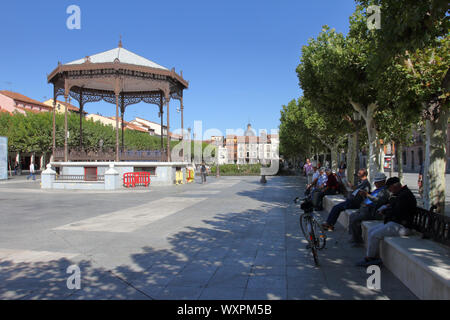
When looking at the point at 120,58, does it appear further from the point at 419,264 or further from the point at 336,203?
the point at 419,264

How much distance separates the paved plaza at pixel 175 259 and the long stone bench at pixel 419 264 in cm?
16

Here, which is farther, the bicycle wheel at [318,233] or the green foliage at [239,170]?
the green foliage at [239,170]

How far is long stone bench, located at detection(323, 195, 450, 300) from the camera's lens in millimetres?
3260

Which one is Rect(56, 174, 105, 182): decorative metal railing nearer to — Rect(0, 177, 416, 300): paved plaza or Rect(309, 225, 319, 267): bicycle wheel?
Rect(0, 177, 416, 300): paved plaza

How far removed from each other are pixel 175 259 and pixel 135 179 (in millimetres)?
14635

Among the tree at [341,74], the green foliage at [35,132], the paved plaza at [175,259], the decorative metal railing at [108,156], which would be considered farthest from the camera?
the green foliage at [35,132]

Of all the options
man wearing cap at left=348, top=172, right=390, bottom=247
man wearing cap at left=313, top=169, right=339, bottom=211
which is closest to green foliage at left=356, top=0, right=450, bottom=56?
man wearing cap at left=348, top=172, right=390, bottom=247

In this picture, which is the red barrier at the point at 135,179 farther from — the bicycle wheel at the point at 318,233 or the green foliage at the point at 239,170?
the green foliage at the point at 239,170

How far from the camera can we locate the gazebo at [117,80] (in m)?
19.0

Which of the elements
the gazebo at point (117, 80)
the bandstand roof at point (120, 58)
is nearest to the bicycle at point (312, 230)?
the gazebo at point (117, 80)

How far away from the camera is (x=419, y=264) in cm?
363

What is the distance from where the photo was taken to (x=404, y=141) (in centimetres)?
1898

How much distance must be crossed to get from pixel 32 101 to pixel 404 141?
65742mm
